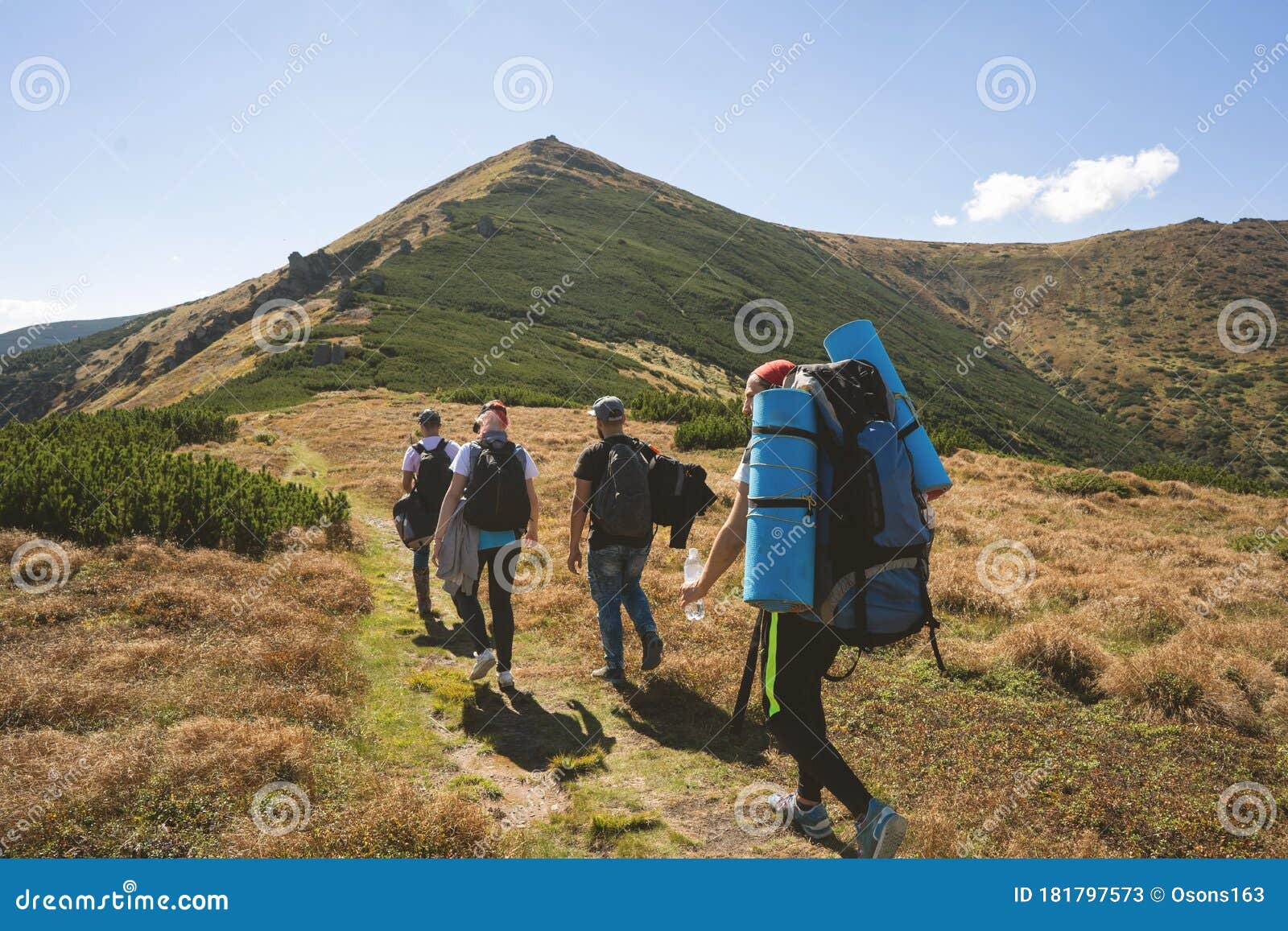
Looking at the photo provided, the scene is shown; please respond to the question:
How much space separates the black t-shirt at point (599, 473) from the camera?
19.3 feet

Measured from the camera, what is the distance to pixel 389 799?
3.89 meters

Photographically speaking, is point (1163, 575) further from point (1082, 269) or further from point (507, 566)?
point (1082, 269)

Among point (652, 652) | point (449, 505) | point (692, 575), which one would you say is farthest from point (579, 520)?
point (692, 575)

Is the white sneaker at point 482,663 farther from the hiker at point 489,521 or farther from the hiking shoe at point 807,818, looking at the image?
the hiking shoe at point 807,818

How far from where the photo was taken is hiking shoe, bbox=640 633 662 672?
6.01m

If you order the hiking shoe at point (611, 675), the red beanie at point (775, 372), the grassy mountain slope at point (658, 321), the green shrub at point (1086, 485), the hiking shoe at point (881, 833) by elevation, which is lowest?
the hiking shoe at point (611, 675)

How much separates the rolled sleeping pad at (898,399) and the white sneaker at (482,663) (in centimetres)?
432

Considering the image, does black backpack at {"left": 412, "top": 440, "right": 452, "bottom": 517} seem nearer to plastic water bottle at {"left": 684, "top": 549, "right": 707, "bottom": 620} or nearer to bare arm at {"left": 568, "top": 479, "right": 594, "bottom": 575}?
bare arm at {"left": 568, "top": 479, "right": 594, "bottom": 575}

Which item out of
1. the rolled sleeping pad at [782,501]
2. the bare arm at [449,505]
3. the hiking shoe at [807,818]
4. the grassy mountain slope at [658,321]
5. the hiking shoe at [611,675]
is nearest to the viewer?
the rolled sleeping pad at [782,501]

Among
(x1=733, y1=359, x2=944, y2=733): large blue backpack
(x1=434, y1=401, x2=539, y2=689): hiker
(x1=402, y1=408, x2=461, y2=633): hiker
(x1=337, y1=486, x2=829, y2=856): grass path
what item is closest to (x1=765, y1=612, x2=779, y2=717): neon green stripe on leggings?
(x1=733, y1=359, x2=944, y2=733): large blue backpack

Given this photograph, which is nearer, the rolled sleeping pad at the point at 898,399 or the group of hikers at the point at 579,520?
the rolled sleeping pad at the point at 898,399

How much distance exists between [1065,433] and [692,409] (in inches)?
3224

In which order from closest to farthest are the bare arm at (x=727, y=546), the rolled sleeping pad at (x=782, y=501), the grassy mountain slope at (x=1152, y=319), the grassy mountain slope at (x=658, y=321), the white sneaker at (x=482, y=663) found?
1. the rolled sleeping pad at (x=782, y=501)
2. the bare arm at (x=727, y=546)
3. the white sneaker at (x=482, y=663)
4. the grassy mountain slope at (x=658, y=321)
5. the grassy mountain slope at (x=1152, y=319)

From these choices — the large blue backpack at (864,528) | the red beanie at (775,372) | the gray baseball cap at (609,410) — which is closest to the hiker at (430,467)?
the gray baseball cap at (609,410)
